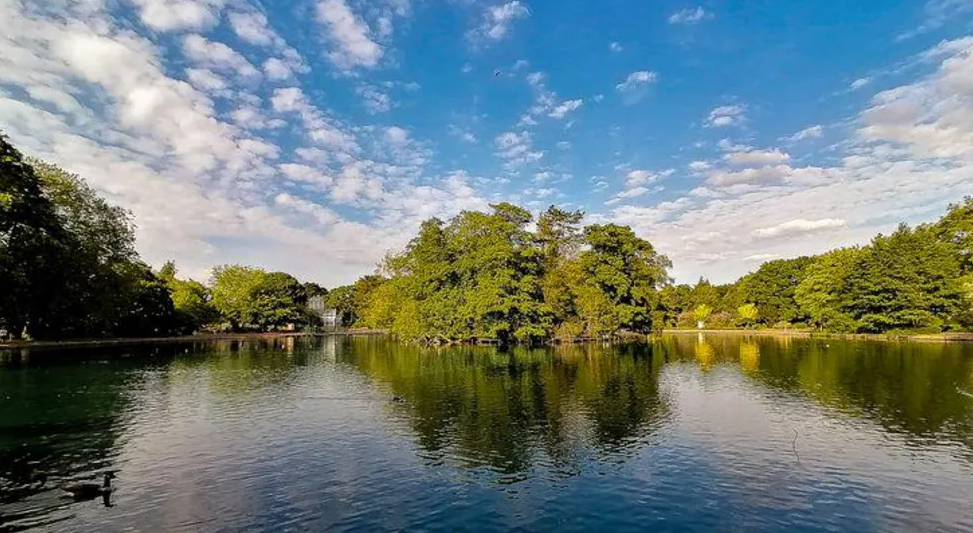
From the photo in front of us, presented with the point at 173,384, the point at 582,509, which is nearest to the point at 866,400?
the point at 582,509

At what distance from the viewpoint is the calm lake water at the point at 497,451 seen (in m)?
18.2

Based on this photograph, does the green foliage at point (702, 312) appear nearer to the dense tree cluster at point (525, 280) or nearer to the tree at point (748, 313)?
the tree at point (748, 313)

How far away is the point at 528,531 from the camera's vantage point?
55.4 feet

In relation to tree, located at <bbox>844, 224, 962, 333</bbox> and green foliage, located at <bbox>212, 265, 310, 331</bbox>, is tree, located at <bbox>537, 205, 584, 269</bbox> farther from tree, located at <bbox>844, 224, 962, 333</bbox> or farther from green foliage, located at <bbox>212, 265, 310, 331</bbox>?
green foliage, located at <bbox>212, 265, 310, 331</bbox>

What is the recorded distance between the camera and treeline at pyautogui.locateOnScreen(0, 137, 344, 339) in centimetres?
6694

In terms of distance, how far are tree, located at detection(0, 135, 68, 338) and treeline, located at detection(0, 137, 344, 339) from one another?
127 millimetres

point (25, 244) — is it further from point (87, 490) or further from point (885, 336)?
point (885, 336)

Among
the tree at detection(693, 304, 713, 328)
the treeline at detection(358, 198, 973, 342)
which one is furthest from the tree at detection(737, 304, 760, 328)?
the treeline at detection(358, 198, 973, 342)

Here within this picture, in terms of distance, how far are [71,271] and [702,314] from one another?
156m

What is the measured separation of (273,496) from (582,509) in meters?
11.8

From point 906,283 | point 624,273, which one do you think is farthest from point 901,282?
point 624,273

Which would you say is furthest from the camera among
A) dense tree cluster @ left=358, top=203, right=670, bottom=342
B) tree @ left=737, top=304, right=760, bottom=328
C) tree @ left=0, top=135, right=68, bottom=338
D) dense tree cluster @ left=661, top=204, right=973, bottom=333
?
tree @ left=737, top=304, right=760, bottom=328

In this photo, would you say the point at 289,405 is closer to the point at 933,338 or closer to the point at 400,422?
the point at 400,422

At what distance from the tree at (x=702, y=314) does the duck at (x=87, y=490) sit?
16242 centimetres
